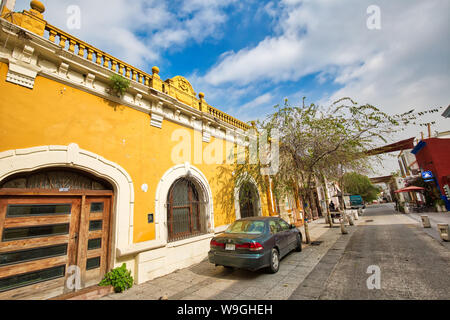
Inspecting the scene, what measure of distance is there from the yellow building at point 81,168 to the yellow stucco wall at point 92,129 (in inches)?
1.0

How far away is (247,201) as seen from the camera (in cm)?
1089

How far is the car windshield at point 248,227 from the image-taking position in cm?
566

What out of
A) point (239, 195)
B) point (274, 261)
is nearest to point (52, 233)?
point (274, 261)

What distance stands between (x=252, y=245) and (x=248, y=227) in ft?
3.18

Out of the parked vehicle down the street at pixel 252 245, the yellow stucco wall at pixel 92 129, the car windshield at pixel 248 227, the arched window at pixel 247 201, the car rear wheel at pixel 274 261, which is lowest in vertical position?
the car rear wheel at pixel 274 261

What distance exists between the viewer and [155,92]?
6.59 meters

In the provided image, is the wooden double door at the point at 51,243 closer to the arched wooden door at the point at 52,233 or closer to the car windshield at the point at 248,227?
the arched wooden door at the point at 52,233

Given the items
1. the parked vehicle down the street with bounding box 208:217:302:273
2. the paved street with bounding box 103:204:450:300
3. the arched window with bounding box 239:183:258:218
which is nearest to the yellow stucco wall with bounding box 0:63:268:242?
the paved street with bounding box 103:204:450:300

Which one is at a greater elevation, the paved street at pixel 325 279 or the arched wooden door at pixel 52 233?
the arched wooden door at pixel 52 233

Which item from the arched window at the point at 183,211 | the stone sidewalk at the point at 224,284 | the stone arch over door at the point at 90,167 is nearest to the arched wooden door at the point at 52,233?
the stone arch over door at the point at 90,167

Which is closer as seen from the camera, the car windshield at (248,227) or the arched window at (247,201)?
the car windshield at (248,227)

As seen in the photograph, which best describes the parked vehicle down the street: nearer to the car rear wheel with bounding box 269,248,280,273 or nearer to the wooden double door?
the car rear wheel with bounding box 269,248,280,273

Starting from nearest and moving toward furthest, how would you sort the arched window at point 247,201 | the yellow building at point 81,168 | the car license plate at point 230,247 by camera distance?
1. the yellow building at point 81,168
2. the car license plate at point 230,247
3. the arched window at point 247,201
